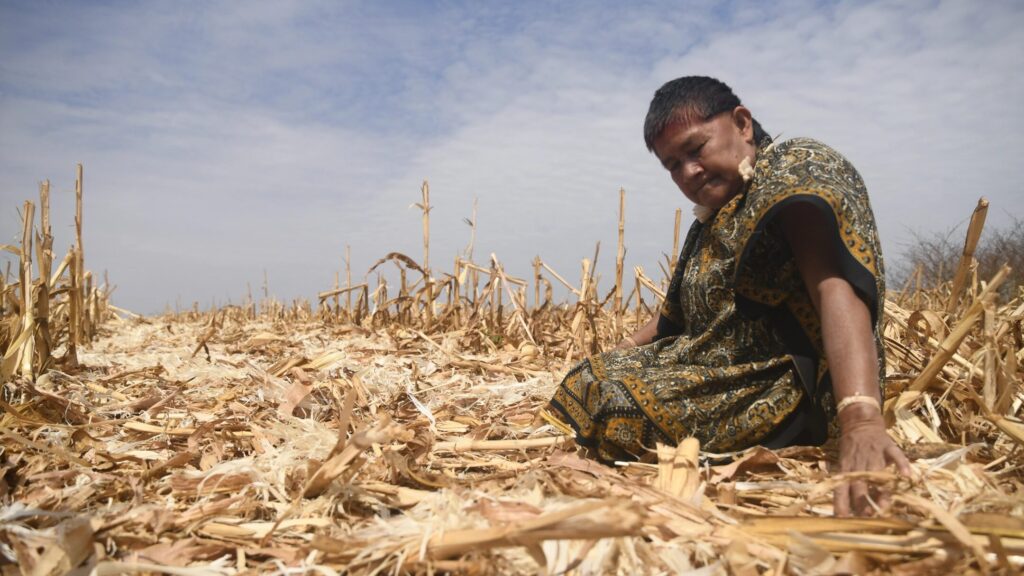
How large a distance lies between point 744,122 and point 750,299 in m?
0.56

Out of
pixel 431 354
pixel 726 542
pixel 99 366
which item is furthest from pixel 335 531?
pixel 99 366

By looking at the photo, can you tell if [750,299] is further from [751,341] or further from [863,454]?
[863,454]

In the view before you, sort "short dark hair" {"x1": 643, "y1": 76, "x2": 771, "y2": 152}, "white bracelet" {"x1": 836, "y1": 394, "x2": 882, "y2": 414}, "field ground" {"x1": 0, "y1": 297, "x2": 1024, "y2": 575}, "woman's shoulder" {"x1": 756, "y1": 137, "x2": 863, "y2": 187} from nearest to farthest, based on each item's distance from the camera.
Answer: "field ground" {"x1": 0, "y1": 297, "x2": 1024, "y2": 575}, "white bracelet" {"x1": 836, "y1": 394, "x2": 882, "y2": 414}, "woman's shoulder" {"x1": 756, "y1": 137, "x2": 863, "y2": 187}, "short dark hair" {"x1": 643, "y1": 76, "x2": 771, "y2": 152}

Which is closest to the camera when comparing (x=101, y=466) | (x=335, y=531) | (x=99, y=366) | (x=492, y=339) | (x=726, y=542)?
(x=726, y=542)

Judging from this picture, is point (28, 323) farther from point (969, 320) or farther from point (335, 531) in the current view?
point (969, 320)

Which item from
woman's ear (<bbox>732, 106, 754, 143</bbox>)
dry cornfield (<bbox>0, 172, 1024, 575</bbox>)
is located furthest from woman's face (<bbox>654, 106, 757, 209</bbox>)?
dry cornfield (<bbox>0, 172, 1024, 575</bbox>)

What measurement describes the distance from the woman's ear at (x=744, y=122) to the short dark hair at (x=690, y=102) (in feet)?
0.06

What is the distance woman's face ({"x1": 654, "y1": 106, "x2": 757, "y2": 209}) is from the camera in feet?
6.27

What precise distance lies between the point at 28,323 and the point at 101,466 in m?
1.21

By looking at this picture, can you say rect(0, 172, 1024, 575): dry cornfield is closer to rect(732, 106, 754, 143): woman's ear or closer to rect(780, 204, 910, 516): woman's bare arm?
rect(780, 204, 910, 516): woman's bare arm

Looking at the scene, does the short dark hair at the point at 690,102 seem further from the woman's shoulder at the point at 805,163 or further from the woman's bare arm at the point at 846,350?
the woman's bare arm at the point at 846,350

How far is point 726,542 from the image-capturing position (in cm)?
119

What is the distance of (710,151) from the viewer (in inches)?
75.7

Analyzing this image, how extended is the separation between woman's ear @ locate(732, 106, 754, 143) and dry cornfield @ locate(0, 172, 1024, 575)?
77cm
